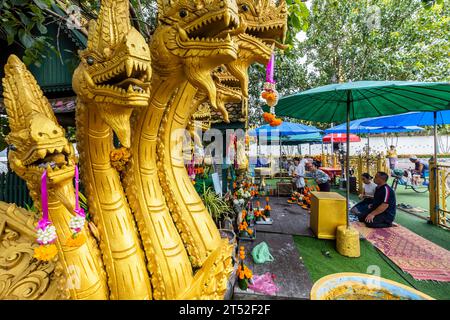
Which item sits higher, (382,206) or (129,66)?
(129,66)

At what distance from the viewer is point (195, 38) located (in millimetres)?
997

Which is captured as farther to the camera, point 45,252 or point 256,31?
point 256,31

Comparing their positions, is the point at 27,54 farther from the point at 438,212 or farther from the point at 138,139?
the point at 438,212

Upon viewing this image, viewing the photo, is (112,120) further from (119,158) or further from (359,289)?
(359,289)

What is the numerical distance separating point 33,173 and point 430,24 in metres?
14.4

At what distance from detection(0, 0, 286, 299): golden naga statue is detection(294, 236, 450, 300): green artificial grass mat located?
228 cm

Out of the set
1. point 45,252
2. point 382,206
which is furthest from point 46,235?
point 382,206

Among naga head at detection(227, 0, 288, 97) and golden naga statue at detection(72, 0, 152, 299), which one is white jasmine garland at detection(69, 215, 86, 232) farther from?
naga head at detection(227, 0, 288, 97)

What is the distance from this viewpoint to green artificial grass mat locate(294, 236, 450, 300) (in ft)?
8.95

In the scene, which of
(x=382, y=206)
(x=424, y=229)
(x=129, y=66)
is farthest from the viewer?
(x=424, y=229)

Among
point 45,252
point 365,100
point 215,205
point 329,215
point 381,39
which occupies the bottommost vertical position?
point 329,215

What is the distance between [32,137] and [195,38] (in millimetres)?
776

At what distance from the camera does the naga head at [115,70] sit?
2.60ft

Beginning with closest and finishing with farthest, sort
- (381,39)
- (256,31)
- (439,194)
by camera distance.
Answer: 1. (256,31)
2. (439,194)
3. (381,39)
